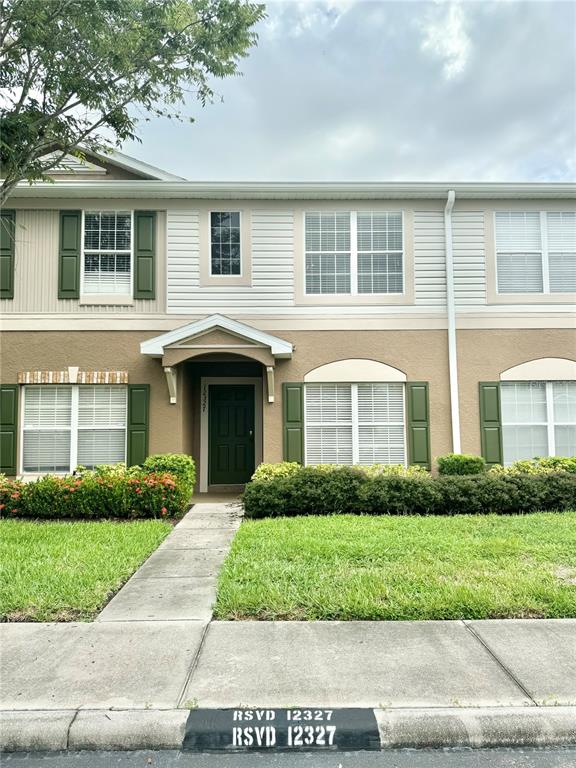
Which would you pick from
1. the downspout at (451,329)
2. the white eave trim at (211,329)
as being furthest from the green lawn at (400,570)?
the white eave trim at (211,329)

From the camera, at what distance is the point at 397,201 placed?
1020cm

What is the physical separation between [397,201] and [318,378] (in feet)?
13.1

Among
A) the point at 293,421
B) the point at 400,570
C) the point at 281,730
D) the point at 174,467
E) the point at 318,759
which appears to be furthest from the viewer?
the point at 293,421

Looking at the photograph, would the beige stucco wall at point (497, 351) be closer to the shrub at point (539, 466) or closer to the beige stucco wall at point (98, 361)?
the shrub at point (539, 466)

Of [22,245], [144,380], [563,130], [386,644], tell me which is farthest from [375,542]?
[563,130]

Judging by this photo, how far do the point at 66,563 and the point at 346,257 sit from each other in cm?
753

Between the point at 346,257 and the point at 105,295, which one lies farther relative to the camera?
the point at 346,257

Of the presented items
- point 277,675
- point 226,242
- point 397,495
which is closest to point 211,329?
point 226,242

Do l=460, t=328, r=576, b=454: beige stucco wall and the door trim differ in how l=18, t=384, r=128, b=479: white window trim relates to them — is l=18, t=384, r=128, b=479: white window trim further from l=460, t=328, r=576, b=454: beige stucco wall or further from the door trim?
l=460, t=328, r=576, b=454: beige stucco wall

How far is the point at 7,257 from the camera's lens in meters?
9.91

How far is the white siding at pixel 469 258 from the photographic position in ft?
33.3

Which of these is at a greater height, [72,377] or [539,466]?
[72,377]

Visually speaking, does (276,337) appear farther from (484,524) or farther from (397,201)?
(484,524)

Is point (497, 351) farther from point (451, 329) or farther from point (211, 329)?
point (211, 329)
